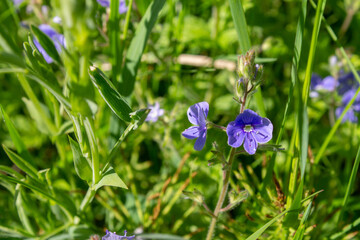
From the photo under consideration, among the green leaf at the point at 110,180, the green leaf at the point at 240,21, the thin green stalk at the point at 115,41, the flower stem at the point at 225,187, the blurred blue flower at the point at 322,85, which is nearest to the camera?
the green leaf at the point at 110,180

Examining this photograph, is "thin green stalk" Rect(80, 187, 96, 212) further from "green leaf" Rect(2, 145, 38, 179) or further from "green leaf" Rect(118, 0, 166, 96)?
"green leaf" Rect(118, 0, 166, 96)

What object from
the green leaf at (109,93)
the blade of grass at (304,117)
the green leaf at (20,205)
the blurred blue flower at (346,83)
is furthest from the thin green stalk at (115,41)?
the blurred blue flower at (346,83)

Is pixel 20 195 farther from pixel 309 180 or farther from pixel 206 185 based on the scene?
pixel 309 180

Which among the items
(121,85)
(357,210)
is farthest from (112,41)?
(357,210)

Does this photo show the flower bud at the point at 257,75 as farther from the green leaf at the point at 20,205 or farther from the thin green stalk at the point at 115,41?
the green leaf at the point at 20,205

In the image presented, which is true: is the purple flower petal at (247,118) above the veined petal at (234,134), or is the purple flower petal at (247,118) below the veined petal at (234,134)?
above

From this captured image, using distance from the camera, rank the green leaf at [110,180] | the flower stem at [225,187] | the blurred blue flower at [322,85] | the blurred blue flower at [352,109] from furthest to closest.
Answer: the blurred blue flower at [322,85] → the blurred blue flower at [352,109] → the flower stem at [225,187] → the green leaf at [110,180]

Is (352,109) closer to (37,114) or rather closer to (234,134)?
(234,134)

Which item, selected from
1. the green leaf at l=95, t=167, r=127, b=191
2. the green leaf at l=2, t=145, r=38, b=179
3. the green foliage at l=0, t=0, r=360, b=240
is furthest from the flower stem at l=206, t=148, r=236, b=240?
the green leaf at l=2, t=145, r=38, b=179
